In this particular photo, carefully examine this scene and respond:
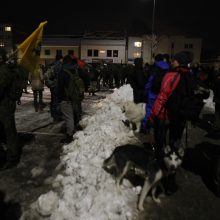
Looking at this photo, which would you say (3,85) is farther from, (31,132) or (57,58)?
(57,58)

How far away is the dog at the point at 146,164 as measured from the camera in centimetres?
385

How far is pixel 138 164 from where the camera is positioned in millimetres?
4043

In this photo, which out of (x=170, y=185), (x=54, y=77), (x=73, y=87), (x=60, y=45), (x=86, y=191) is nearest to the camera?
(x=86, y=191)

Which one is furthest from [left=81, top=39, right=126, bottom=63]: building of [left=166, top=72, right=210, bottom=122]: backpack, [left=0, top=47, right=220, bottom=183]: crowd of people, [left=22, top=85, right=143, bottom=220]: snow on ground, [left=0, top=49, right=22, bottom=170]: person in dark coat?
[left=166, top=72, right=210, bottom=122]: backpack

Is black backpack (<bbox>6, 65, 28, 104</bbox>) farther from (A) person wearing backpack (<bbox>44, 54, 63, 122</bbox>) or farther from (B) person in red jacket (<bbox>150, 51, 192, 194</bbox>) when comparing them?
(A) person wearing backpack (<bbox>44, 54, 63, 122</bbox>)

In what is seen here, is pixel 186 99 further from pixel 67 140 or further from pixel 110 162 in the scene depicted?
pixel 67 140

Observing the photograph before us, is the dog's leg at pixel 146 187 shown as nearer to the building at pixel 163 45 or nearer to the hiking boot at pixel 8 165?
the hiking boot at pixel 8 165

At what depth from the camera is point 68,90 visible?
20.6ft

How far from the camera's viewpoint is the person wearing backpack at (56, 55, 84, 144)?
246 inches

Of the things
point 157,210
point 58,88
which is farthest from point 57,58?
point 157,210

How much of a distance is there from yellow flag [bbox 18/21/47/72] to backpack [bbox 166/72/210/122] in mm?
4008

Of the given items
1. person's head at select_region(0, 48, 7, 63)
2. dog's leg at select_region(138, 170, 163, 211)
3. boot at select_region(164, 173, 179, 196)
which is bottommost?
boot at select_region(164, 173, 179, 196)

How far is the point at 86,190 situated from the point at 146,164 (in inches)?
40.6

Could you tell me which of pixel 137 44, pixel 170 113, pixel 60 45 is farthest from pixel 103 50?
pixel 170 113
